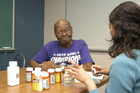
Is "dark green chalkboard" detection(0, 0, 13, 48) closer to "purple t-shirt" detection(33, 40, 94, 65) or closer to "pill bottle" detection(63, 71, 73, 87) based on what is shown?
"purple t-shirt" detection(33, 40, 94, 65)

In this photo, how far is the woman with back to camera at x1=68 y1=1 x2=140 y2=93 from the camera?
84cm

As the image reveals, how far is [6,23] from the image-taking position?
120 inches

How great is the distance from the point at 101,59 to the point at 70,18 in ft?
3.60

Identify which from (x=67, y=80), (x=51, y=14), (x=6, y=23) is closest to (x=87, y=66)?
(x=67, y=80)

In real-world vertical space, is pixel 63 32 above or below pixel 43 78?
above

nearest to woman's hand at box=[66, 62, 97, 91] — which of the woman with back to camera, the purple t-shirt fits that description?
the woman with back to camera

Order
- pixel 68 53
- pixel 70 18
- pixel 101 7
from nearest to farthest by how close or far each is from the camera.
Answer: pixel 68 53 < pixel 101 7 < pixel 70 18

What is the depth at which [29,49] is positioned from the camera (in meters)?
3.61

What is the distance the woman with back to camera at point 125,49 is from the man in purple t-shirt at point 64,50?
102 cm

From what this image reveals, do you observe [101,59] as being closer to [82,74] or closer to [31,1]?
[31,1]

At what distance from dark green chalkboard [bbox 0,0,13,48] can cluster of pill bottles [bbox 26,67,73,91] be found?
1.92m

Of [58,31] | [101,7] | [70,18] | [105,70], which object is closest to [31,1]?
[70,18]

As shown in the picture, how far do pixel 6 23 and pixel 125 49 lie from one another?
265 cm

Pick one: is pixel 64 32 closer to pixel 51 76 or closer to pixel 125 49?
pixel 51 76
